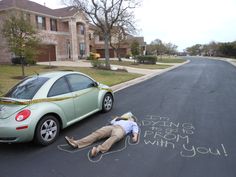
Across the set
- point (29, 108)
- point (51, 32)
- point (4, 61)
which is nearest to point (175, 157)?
point (29, 108)

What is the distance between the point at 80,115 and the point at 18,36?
9.74 m

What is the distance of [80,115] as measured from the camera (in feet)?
17.4

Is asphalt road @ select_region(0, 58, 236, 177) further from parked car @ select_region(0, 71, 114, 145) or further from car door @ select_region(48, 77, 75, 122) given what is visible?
car door @ select_region(48, 77, 75, 122)

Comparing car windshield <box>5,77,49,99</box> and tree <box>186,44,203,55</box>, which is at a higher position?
tree <box>186,44,203,55</box>

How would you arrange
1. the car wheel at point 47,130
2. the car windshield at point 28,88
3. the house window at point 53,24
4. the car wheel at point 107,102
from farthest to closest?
the house window at point 53,24
the car wheel at point 107,102
the car windshield at point 28,88
the car wheel at point 47,130

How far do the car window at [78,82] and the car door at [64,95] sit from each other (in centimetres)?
19

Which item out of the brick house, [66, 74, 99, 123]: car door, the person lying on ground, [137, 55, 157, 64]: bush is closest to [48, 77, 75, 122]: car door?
[66, 74, 99, 123]: car door

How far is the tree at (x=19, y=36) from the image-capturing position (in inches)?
490

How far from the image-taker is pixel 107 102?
6.64m

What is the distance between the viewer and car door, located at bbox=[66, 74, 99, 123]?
17.1 ft

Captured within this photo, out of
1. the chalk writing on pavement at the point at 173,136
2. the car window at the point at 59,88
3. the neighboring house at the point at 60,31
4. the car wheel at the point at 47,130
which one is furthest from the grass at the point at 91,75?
the neighboring house at the point at 60,31

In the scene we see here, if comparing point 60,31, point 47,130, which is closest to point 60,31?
point 60,31

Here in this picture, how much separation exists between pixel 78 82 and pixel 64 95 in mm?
806

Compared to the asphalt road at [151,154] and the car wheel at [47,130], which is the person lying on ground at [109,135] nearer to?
the asphalt road at [151,154]
